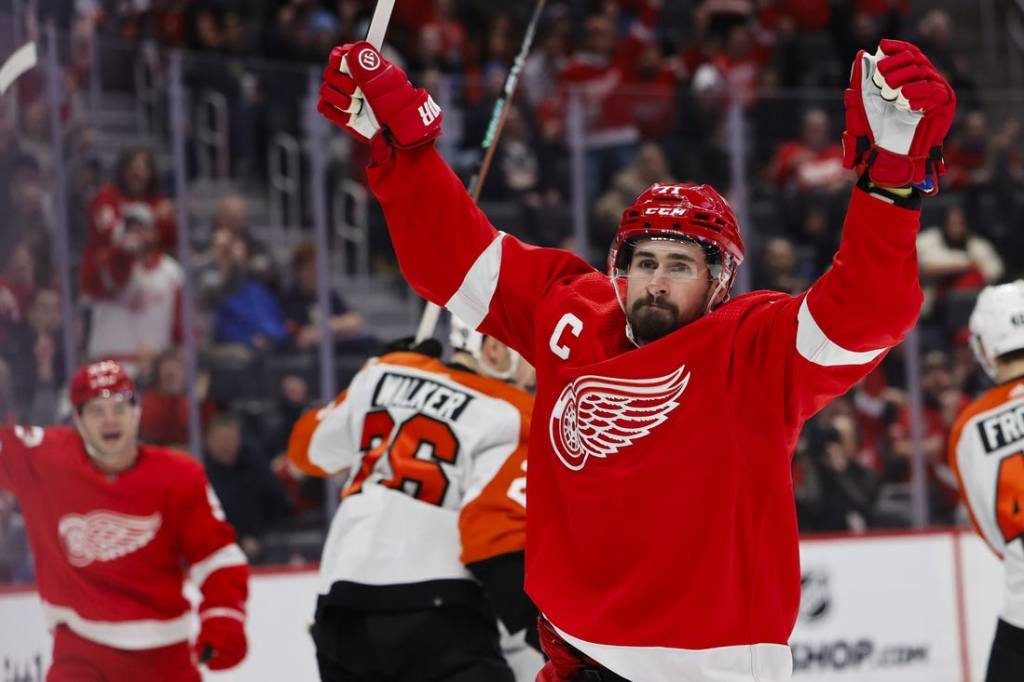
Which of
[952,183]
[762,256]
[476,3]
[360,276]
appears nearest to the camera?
[360,276]

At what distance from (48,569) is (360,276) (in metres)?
2.50

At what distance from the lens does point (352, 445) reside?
13.3 feet

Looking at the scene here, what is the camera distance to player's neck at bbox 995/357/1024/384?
4176 millimetres

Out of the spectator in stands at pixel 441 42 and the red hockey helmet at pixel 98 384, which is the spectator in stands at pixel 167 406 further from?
the spectator in stands at pixel 441 42

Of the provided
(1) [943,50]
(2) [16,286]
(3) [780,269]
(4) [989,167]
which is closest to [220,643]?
(2) [16,286]

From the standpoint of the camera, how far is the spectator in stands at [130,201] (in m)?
5.72

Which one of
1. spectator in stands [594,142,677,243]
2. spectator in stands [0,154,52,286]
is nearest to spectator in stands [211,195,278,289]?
spectator in stands [0,154,52,286]

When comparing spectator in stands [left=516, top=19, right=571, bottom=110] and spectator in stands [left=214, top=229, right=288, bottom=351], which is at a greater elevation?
spectator in stands [left=516, top=19, right=571, bottom=110]

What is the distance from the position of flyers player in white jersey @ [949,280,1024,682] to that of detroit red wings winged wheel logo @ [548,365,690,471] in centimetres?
171

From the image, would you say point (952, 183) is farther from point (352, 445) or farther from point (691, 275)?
point (691, 275)

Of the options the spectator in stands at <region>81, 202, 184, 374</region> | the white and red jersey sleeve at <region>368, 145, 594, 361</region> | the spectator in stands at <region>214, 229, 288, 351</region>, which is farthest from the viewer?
the spectator in stands at <region>214, 229, 288, 351</region>

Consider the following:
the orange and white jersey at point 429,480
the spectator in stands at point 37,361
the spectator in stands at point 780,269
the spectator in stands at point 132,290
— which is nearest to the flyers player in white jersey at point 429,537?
the orange and white jersey at point 429,480

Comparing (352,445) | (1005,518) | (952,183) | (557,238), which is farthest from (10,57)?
(952,183)

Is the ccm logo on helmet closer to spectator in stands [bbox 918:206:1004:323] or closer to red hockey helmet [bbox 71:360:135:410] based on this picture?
red hockey helmet [bbox 71:360:135:410]
